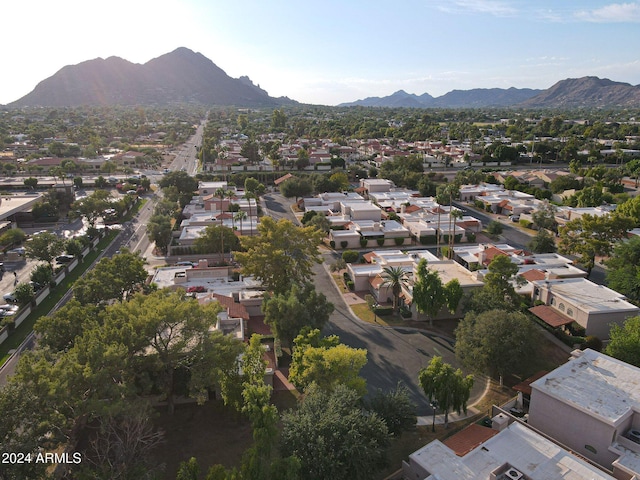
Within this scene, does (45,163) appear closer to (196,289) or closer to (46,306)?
(46,306)

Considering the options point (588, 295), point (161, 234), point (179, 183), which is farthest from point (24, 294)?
point (588, 295)

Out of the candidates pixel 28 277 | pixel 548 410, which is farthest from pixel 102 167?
pixel 548 410

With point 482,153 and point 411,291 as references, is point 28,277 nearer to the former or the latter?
point 411,291

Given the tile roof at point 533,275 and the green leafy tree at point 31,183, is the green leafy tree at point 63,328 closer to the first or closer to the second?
the tile roof at point 533,275

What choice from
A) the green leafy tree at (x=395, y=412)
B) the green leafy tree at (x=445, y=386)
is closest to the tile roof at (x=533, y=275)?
the green leafy tree at (x=445, y=386)

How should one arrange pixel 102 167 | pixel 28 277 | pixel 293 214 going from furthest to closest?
pixel 102 167 → pixel 293 214 → pixel 28 277

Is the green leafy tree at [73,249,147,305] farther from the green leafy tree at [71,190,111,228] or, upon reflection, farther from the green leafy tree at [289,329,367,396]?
the green leafy tree at [71,190,111,228]
